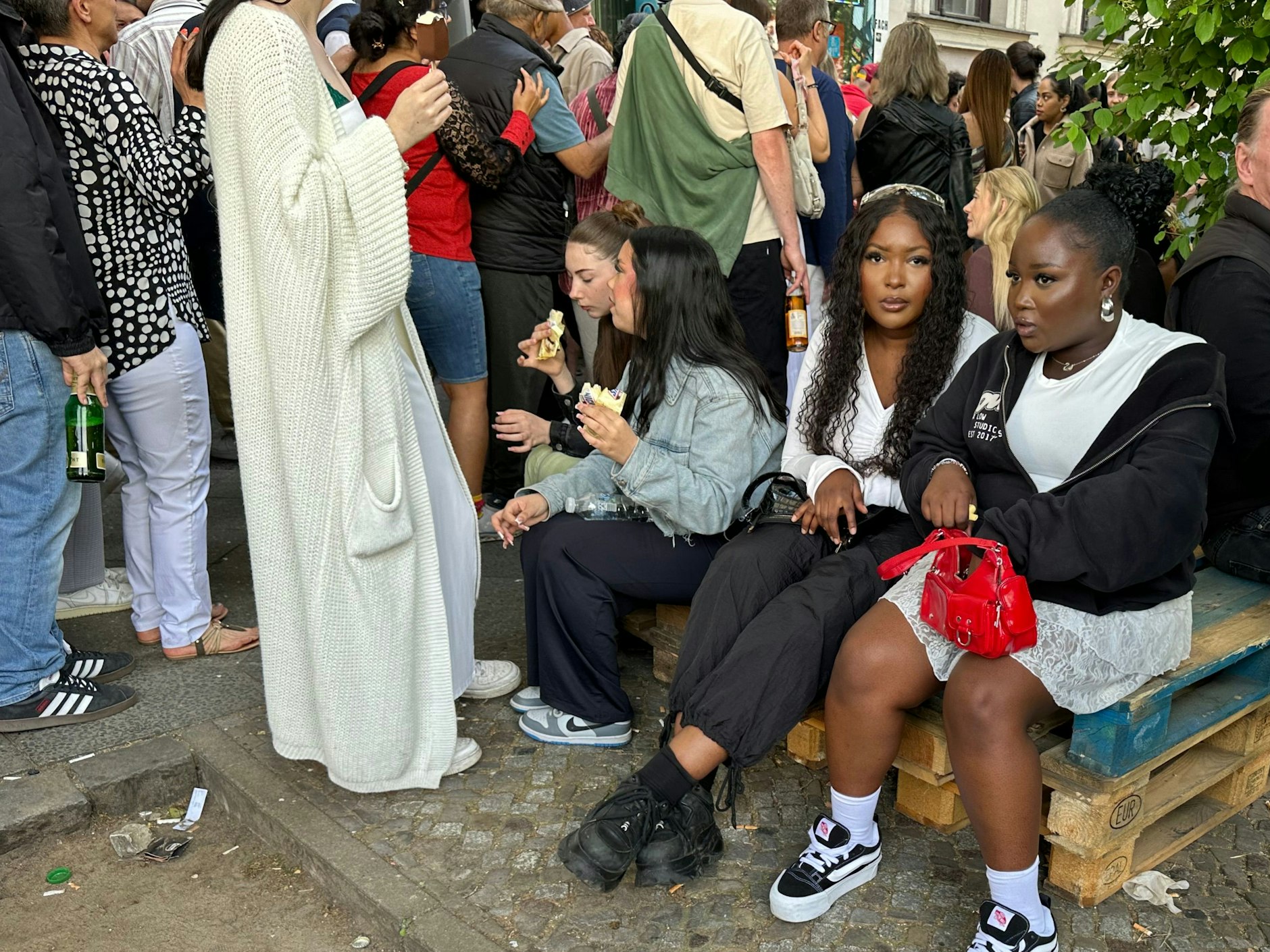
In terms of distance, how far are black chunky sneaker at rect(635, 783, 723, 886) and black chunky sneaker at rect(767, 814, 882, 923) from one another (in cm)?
Result: 18

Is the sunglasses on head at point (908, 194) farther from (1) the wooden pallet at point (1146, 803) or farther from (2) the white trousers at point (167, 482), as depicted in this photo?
(2) the white trousers at point (167, 482)

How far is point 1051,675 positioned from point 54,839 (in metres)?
2.46

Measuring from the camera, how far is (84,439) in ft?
10.3

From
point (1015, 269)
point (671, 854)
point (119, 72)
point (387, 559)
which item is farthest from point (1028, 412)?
point (119, 72)

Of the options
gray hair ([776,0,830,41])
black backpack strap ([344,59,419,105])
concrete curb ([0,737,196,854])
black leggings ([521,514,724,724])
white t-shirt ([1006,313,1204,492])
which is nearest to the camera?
white t-shirt ([1006,313,1204,492])

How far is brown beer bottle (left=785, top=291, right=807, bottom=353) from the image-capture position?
4297 millimetres

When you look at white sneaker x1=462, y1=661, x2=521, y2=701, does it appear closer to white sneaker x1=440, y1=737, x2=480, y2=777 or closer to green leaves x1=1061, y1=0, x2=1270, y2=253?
white sneaker x1=440, y1=737, x2=480, y2=777

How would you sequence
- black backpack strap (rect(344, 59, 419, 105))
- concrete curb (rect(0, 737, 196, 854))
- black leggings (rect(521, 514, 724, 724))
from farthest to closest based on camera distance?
black backpack strap (rect(344, 59, 419, 105)) < black leggings (rect(521, 514, 724, 724)) < concrete curb (rect(0, 737, 196, 854))

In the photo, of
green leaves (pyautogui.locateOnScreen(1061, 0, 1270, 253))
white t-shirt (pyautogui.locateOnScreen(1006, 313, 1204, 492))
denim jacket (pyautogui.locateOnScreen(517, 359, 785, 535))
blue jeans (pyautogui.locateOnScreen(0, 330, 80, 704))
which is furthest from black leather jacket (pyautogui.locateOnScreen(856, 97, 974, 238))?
blue jeans (pyautogui.locateOnScreen(0, 330, 80, 704))

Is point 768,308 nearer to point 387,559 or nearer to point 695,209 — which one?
point 695,209

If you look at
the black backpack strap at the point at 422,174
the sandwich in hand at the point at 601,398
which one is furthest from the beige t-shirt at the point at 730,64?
the sandwich in hand at the point at 601,398

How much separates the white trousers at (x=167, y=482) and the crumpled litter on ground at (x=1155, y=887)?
9.25ft

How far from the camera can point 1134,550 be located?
7.38 feet

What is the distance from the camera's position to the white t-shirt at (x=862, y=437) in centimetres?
300
